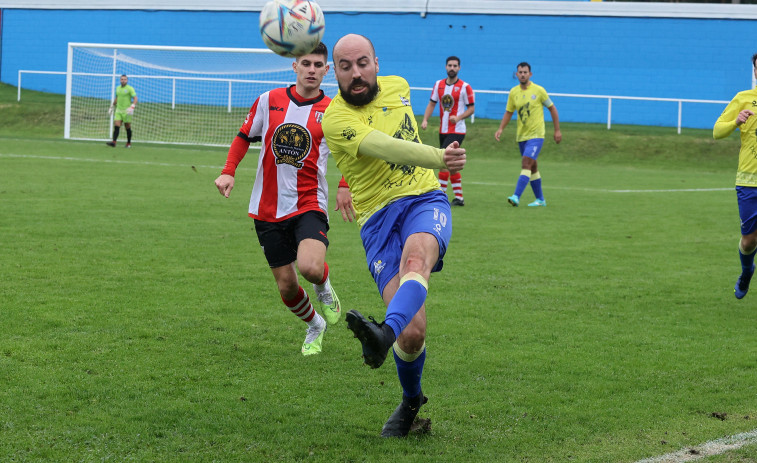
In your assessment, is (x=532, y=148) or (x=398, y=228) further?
(x=532, y=148)

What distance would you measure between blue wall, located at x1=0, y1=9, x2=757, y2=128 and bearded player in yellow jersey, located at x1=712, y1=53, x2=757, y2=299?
24.2m

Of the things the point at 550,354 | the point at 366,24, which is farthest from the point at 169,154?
the point at 550,354

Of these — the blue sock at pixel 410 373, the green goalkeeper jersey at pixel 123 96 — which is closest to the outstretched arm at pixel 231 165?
the blue sock at pixel 410 373

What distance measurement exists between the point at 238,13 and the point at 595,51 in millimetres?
14184

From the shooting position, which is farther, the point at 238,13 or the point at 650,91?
the point at 238,13

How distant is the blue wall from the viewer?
3078cm

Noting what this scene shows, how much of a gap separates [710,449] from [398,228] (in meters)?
1.83

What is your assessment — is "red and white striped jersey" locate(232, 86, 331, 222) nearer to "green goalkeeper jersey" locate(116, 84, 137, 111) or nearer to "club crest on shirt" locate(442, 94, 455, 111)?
"club crest on shirt" locate(442, 94, 455, 111)

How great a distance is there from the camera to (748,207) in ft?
24.5

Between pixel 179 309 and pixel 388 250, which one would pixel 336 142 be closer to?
pixel 388 250

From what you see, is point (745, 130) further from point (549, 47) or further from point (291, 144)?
point (549, 47)

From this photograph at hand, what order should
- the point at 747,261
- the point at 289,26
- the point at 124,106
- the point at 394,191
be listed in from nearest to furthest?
the point at 394,191 < the point at 289,26 < the point at 747,261 < the point at 124,106

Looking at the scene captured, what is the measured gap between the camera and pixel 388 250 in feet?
14.7

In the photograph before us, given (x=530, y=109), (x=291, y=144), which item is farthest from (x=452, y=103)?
(x=291, y=144)
